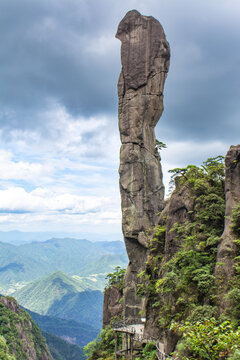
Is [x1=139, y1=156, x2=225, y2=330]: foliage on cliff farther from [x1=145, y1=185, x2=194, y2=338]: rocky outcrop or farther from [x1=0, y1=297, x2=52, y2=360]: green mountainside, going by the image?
[x1=0, y1=297, x2=52, y2=360]: green mountainside

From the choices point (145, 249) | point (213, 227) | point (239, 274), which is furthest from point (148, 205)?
point (239, 274)

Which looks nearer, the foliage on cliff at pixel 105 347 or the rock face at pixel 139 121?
the foliage on cliff at pixel 105 347

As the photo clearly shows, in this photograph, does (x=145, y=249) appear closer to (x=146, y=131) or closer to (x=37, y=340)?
(x=146, y=131)

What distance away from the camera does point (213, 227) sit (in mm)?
22312

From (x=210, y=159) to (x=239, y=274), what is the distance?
11.9 meters

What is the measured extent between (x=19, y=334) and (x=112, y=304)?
178 ft

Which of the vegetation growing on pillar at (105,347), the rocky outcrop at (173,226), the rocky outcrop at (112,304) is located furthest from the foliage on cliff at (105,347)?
the rocky outcrop at (173,226)

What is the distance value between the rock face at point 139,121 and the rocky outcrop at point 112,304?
4.48 m

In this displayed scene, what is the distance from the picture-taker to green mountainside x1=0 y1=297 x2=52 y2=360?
8000cm

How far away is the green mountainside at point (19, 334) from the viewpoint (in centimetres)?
8000

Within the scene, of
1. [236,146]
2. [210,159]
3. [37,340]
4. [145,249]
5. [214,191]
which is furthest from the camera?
[37,340]

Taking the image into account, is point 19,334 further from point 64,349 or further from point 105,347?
point 64,349

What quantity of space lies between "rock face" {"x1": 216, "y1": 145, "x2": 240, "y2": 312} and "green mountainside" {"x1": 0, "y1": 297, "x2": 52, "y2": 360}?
64188 millimetres

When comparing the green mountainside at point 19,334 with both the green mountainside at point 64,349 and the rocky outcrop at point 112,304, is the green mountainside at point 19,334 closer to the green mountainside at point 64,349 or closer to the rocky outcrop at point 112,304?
the rocky outcrop at point 112,304
